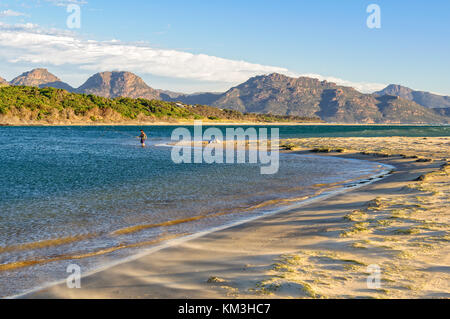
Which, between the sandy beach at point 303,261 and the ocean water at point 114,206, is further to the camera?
the ocean water at point 114,206

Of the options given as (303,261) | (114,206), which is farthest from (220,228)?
(114,206)

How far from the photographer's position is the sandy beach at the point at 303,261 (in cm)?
705

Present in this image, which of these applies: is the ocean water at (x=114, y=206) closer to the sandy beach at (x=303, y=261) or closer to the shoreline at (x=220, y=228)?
the shoreline at (x=220, y=228)

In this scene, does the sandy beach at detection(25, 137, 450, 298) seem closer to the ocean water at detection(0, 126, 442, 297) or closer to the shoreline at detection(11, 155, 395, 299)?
the shoreline at detection(11, 155, 395, 299)

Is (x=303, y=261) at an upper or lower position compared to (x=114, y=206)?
upper

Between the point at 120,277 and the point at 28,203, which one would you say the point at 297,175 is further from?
the point at 120,277

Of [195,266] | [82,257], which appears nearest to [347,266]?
[195,266]

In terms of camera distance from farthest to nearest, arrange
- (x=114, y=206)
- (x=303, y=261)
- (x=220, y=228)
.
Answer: (x=114, y=206), (x=220, y=228), (x=303, y=261)

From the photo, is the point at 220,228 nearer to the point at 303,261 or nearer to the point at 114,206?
the point at 303,261

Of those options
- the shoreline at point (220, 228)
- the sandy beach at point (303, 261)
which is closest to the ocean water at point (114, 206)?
the shoreline at point (220, 228)

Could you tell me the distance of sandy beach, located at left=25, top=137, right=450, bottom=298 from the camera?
278 inches

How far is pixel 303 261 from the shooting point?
8.66 metres
